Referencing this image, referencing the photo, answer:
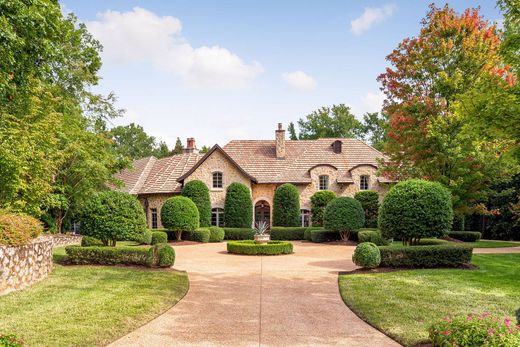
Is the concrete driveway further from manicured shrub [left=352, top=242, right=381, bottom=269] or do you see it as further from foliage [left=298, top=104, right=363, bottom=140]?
foliage [left=298, top=104, right=363, bottom=140]

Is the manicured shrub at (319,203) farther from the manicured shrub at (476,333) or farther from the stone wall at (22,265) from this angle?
the manicured shrub at (476,333)

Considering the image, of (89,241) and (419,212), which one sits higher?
(419,212)

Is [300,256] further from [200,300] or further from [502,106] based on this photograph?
[502,106]

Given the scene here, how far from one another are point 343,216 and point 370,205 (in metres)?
5.45

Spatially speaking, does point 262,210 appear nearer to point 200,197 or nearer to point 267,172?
point 267,172

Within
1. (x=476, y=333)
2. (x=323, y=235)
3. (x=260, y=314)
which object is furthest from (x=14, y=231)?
(x=323, y=235)

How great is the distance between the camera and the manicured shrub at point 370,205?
28000 mm

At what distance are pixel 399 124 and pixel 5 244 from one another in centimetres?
1718

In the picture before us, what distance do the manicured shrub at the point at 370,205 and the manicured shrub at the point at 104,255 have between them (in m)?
18.3

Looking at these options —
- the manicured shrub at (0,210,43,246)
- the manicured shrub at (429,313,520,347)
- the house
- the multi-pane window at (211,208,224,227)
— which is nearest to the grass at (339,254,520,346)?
the manicured shrub at (429,313,520,347)

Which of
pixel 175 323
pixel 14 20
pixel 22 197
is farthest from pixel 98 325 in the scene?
pixel 22 197

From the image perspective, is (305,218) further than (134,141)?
No

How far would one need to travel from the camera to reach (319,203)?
28688mm

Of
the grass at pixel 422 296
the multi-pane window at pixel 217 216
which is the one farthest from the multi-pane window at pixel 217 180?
the grass at pixel 422 296
